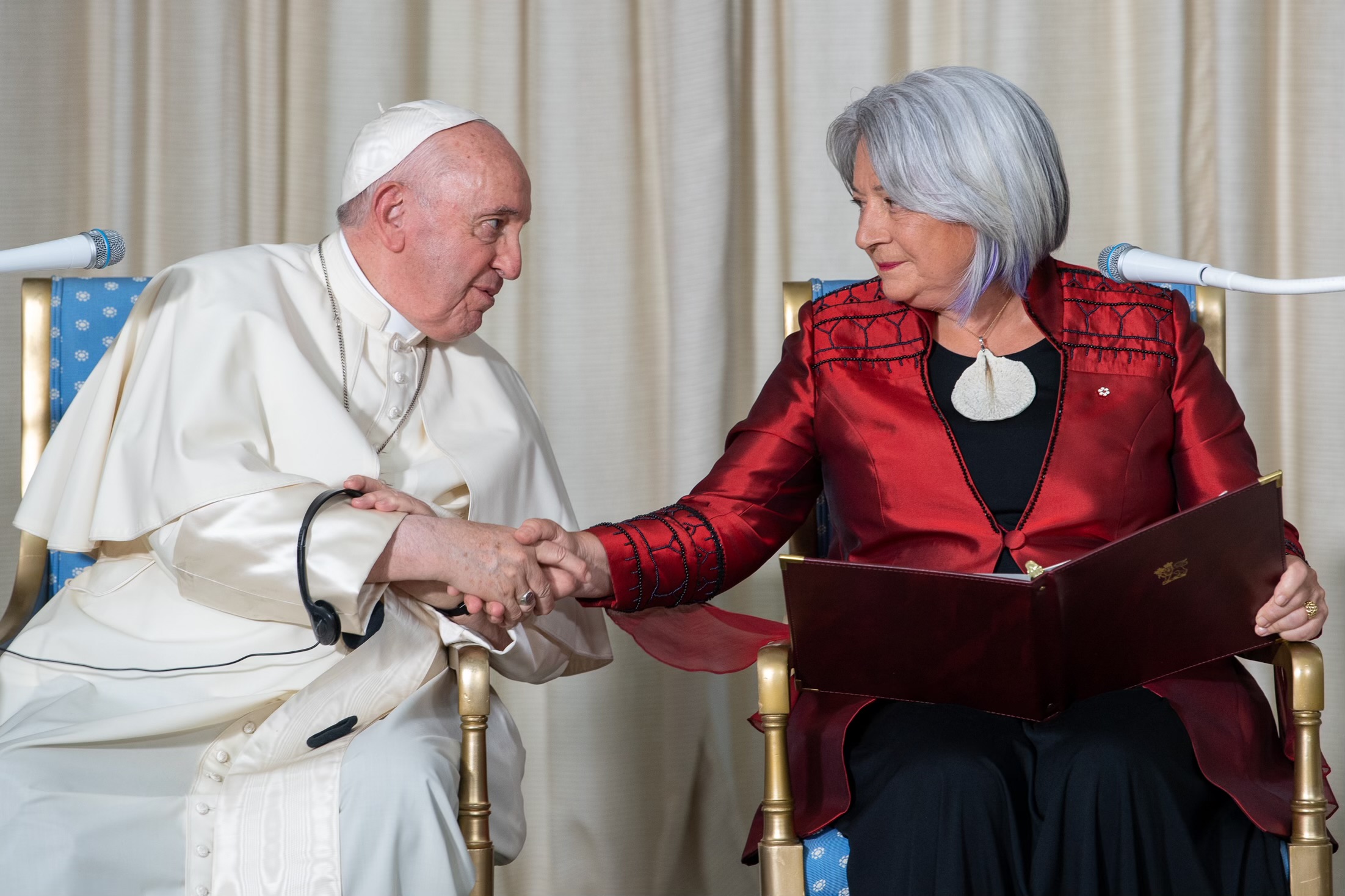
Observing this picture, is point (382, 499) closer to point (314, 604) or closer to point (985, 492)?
point (314, 604)

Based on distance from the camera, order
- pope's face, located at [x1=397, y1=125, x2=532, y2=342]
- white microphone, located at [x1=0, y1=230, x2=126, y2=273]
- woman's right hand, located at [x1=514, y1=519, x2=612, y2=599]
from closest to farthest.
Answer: white microphone, located at [x1=0, y1=230, x2=126, y2=273], woman's right hand, located at [x1=514, y1=519, x2=612, y2=599], pope's face, located at [x1=397, y1=125, x2=532, y2=342]

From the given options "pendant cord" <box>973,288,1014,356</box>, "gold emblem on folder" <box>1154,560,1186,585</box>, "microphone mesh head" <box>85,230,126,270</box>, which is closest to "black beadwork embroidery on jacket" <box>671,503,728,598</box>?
"pendant cord" <box>973,288,1014,356</box>

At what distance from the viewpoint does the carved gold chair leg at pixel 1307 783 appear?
2.07m

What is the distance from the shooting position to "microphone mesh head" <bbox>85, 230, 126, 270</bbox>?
1950 millimetres

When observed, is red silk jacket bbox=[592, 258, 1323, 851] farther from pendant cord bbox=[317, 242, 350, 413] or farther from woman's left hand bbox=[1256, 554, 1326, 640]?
pendant cord bbox=[317, 242, 350, 413]

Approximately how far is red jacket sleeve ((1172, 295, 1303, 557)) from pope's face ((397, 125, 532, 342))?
1.17m

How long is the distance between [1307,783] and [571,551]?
3.79 ft

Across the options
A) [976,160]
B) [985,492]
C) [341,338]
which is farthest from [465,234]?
[985,492]

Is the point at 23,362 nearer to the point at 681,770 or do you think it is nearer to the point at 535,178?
the point at 535,178

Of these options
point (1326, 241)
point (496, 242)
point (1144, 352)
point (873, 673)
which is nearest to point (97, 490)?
point (496, 242)

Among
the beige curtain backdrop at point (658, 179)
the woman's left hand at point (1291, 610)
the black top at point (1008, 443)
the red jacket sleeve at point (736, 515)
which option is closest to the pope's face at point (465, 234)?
the red jacket sleeve at point (736, 515)

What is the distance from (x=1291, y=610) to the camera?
86.6 inches

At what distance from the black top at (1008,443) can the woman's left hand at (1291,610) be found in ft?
1.29

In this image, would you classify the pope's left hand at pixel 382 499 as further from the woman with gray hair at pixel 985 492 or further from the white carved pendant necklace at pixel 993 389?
the white carved pendant necklace at pixel 993 389
